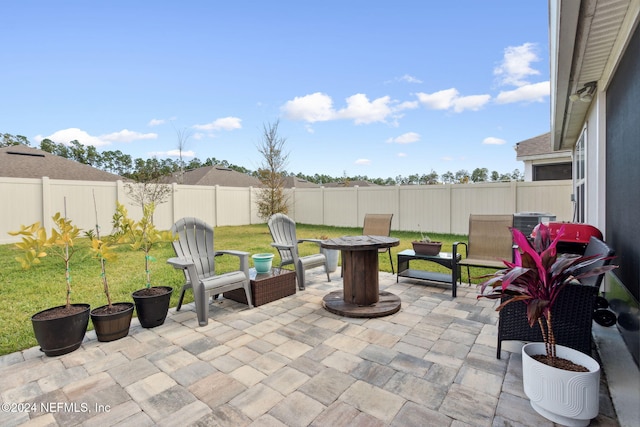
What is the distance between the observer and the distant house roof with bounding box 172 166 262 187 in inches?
783

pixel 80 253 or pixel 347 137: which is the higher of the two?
pixel 347 137

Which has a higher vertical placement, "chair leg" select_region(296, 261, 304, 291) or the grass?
"chair leg" select_region(296, 261, 304, 291)

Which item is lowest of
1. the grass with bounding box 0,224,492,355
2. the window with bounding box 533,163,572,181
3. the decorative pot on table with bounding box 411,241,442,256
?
the grass with bounding box 0,224,492,355

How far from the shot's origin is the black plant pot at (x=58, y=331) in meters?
2.31

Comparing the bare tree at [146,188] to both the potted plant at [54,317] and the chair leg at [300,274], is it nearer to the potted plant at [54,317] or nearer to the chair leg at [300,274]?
the chair leg at [300,274]

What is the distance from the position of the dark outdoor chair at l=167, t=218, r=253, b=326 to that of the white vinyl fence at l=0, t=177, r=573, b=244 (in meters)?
6.03

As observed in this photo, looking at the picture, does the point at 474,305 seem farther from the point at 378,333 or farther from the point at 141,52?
the point at 141,52

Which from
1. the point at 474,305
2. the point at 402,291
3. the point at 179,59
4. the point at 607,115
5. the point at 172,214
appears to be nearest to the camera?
the point at 607,115

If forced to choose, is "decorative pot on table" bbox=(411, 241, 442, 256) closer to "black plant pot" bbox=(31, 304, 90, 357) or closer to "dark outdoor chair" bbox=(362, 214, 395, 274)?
"dark outdoor chair" bbox=(362, 214, 395, 274)

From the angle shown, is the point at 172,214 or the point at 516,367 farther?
the point at 172,214

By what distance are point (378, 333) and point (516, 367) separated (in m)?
1.05

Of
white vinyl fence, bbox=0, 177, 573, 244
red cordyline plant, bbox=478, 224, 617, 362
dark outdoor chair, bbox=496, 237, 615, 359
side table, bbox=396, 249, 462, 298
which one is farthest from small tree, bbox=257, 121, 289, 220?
red cordyline plant, bbox=478, 224, 617, 362

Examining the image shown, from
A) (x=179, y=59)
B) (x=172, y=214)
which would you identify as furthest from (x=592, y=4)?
(x=172, y=214)

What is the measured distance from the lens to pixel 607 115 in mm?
3170
